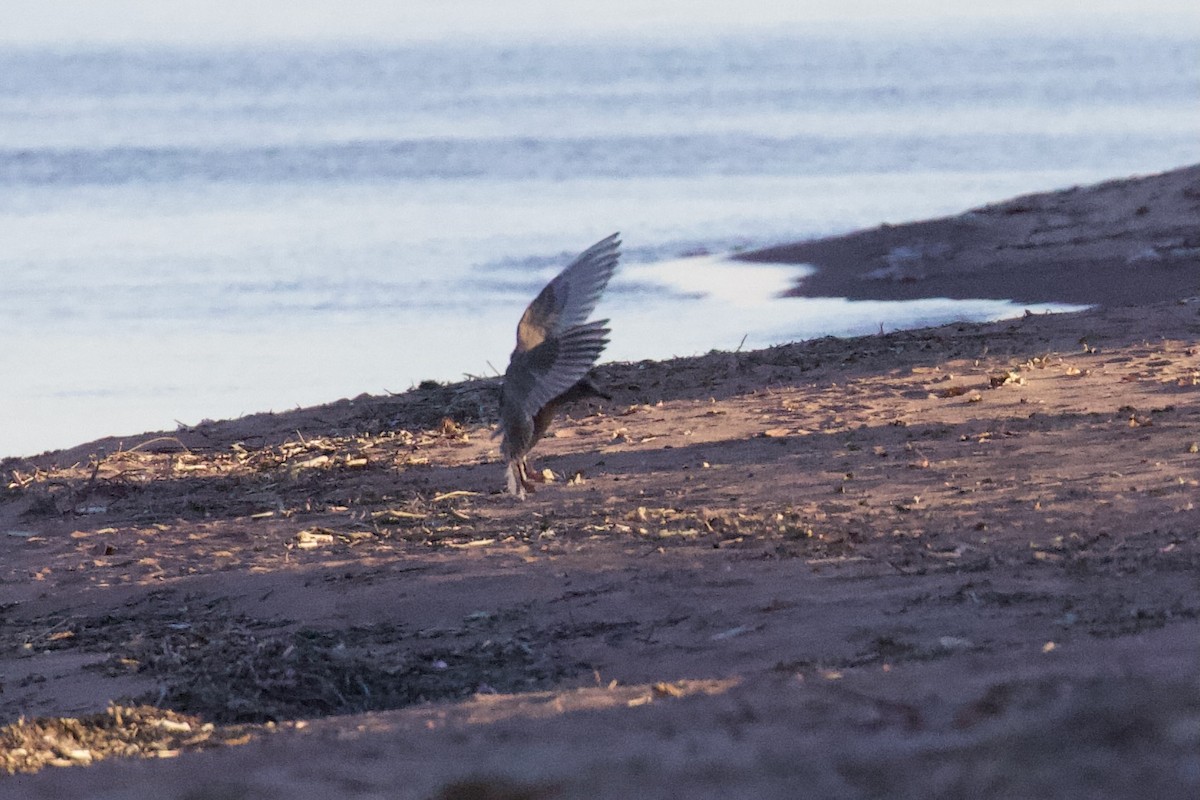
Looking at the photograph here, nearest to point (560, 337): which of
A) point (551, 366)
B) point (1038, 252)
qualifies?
point (551, 366)

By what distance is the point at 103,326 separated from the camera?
16156 millimetres

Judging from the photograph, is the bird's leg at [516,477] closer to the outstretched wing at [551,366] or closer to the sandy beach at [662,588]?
the sandy beach at [662,588]

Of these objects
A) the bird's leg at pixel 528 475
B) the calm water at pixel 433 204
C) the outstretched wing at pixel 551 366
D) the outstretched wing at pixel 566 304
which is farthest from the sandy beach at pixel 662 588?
the calm water at pixel 433 204

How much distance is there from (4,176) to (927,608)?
2682 centimetres

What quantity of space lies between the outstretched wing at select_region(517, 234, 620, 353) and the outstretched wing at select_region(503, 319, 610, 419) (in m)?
0.04

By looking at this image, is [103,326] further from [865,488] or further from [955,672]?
[955,672]

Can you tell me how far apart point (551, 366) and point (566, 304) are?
28 cm

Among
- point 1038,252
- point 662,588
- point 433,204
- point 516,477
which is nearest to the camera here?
point 662,588

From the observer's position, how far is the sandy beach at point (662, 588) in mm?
3719

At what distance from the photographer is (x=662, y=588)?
20.7 ft

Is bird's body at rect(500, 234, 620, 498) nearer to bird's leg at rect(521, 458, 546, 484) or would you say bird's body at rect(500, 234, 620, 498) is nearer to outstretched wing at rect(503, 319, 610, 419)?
outstretched wing at rect(503, 319, 610, 419)

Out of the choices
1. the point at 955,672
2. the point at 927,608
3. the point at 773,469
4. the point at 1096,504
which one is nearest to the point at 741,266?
the point at 773,469

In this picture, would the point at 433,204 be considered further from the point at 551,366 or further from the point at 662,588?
the point at 662,588

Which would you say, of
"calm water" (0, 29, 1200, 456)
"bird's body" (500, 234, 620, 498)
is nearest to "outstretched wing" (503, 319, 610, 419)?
"bird's body" (500, 234, 620, 498)
